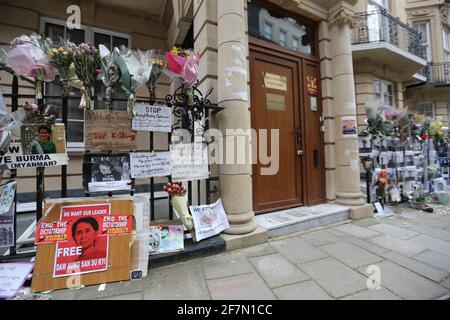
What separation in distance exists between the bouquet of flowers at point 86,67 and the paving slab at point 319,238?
340 cm

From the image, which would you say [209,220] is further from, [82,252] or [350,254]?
[350,254]

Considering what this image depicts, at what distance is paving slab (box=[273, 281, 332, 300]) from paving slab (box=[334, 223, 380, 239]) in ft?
5.83

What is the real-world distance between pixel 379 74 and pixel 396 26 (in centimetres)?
→ 239

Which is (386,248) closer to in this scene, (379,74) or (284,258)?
(284,258)

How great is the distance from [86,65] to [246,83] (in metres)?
2.02

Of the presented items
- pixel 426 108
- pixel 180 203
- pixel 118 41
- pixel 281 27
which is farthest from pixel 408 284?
pixel 426 108

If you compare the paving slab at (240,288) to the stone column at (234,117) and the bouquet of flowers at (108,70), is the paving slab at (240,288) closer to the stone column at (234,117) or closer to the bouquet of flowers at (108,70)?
the stone column at (234,117)

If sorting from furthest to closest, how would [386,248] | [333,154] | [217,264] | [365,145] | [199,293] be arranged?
1. [365,145]
2. [333,154]
3. [386,248]
4. [217,264]
5. [199,293]

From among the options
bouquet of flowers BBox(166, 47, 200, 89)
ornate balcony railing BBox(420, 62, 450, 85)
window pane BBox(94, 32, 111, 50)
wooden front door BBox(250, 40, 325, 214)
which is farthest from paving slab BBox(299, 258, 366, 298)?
ornate balcony railing BBox(420, 62, 450, 85)

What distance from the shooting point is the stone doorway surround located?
3.19 m

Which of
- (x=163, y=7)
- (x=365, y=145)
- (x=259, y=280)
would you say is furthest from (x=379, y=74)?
(x=259, y=280)

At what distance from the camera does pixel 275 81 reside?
169 inches

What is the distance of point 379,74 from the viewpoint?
10.1m

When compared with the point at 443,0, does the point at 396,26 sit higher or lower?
lower
